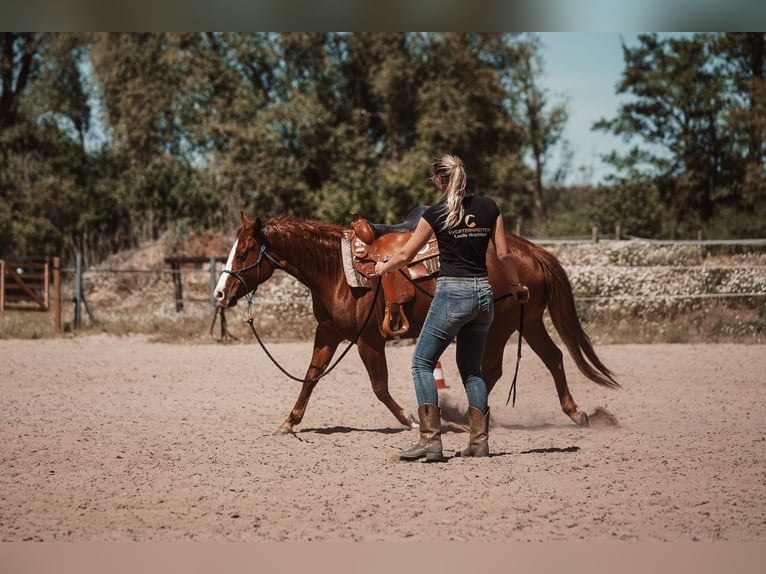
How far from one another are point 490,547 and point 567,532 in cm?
41

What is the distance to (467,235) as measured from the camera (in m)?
5.19

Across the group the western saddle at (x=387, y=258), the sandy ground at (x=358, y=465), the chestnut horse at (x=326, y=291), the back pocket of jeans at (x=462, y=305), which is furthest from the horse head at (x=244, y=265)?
the back pocket of jeans at (x=462, y=305)

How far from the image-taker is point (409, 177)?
25.0 meters

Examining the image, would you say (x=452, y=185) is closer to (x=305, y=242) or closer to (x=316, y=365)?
(x=305, y=242)

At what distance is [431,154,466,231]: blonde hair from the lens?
5.12 metres

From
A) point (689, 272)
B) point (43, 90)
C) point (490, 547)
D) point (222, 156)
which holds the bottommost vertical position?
point (490, 547)

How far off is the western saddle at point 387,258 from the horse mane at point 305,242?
16cm

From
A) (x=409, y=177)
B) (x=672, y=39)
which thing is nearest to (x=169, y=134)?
(x=409, y=177)

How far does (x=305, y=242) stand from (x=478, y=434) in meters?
1.83

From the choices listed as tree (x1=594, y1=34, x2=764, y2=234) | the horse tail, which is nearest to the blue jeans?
the horse tail

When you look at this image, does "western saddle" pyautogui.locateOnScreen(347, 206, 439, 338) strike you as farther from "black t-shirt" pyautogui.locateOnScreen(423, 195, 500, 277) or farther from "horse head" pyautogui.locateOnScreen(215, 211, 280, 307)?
"black t-shirt" pyautogui.locateOnScreen(423, 195, 500, 277)

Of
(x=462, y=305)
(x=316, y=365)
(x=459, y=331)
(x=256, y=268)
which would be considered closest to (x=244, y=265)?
(x=256, y=268)

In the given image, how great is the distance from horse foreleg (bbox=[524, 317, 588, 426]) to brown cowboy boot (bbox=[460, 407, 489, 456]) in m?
1.37

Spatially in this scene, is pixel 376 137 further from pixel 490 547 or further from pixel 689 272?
pixel 490 547
